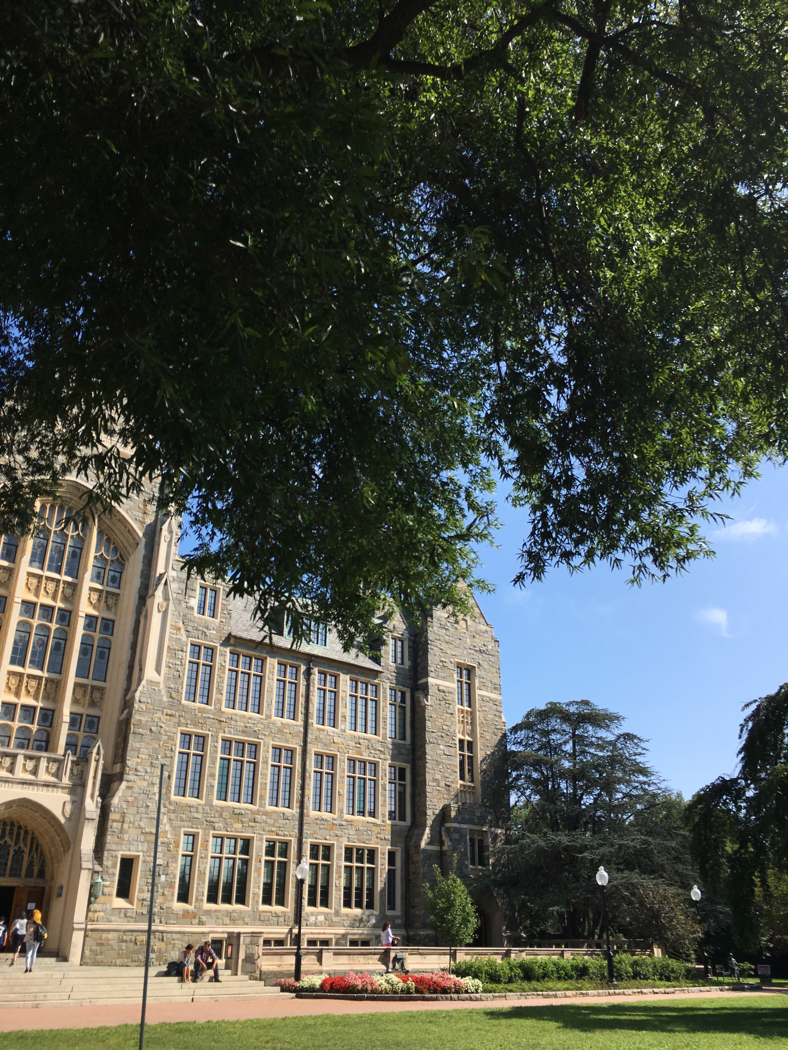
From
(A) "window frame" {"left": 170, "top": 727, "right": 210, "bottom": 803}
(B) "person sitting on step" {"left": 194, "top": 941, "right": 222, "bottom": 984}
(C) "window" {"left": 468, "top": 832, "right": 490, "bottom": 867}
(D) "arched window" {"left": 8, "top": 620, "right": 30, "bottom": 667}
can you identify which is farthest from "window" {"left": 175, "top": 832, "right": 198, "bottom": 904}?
(C) "window" {"left": 468, "top": 832, "right": 490, "bottom": 867}

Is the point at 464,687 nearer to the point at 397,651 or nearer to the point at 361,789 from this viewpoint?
the point at 397,651

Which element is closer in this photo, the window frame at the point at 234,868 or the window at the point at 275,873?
the window frame at the point at 234,868

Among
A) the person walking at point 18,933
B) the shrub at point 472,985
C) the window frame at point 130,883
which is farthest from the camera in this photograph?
the window frame at point 130,883

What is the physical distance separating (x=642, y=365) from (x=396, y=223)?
280 cm

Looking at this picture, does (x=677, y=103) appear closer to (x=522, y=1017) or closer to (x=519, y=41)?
(x=519, y=41)

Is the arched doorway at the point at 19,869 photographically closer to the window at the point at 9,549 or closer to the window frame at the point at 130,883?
the window frame at the point at 130,883

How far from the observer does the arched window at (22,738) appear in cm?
2159

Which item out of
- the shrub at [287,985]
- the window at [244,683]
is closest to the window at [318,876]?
the window at [244,683]

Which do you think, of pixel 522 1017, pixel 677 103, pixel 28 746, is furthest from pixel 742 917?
pixel 28 746

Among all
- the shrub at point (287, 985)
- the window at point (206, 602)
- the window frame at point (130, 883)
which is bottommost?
the shrub at point (287, 985)

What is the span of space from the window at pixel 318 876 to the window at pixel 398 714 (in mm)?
5099

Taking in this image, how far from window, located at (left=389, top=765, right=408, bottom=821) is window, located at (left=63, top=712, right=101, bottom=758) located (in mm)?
11294

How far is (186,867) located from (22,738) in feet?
19.7

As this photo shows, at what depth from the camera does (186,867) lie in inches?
899
